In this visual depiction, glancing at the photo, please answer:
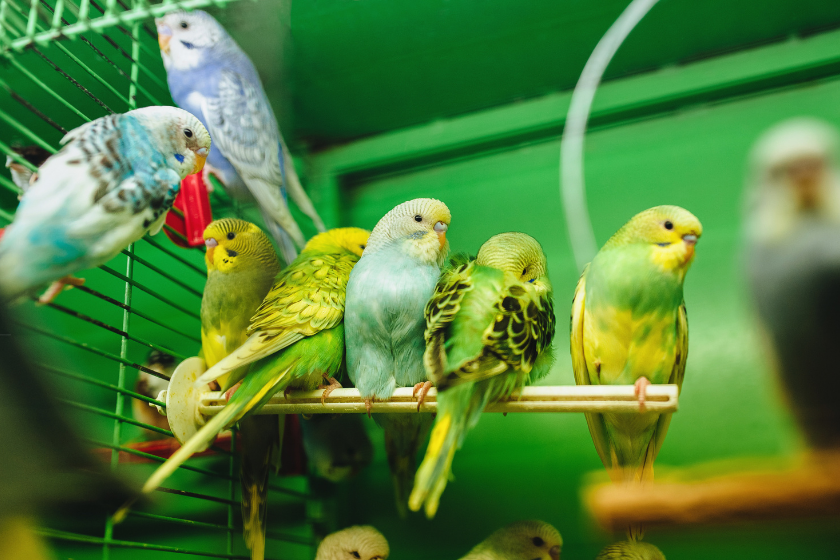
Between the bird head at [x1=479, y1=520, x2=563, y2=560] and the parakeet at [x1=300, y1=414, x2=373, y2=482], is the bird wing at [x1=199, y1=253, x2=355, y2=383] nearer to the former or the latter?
the parakeet at [x1=300, y1=414, x2=373, y2=482]

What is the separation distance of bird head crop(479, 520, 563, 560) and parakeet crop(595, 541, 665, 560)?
0.15 m

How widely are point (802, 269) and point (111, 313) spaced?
2.27 meters

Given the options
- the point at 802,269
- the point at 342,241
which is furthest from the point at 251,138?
the point at 802,269

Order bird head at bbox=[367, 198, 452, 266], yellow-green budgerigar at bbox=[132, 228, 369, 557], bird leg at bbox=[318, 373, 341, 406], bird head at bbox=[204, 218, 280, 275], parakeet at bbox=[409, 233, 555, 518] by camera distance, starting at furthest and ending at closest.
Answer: bird head at bbox=[204, 218, 280, 275] < bird head at bbox=[367, 198, 452, 266] < bird leg at bbox=[318, 373, 341, 406] < yellow-green budgerigar at bbox=[132, 228, 369, 557] < parakeet at bbox=[409, 233, 555, 518]

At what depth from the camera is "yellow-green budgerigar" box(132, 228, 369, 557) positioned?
56.9 inches

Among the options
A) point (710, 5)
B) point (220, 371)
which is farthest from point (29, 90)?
point (710, 5)

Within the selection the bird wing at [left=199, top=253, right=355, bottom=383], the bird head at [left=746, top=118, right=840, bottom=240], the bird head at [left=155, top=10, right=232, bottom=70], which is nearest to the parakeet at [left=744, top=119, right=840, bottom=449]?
the bird head at [left=746, top=118, right=840, bottom=240]

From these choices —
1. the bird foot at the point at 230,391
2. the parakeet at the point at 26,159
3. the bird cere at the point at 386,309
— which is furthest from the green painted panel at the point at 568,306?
the parakeet at the point at 26,159

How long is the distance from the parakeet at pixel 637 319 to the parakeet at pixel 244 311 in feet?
3.13

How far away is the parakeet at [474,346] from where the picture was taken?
1.35m

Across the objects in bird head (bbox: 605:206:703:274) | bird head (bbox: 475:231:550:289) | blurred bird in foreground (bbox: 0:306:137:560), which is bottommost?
blurred bird in foreground (bbox: 0:306:137:560)

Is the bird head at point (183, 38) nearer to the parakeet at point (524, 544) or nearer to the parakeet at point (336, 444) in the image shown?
the parakeet at point (336, 444)

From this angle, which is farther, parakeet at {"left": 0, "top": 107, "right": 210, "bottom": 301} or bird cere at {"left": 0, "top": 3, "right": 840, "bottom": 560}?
parakeet at {"left": 0, "top": 107, "right": 210, "bottom": 301}

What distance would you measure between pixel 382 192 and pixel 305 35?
0.75m
